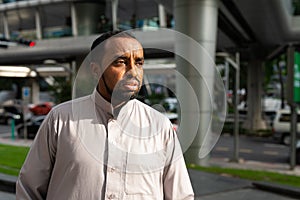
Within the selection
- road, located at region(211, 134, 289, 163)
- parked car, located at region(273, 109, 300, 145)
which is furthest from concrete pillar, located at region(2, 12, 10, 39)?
parked car, located at region(273, 109, 300, 145)

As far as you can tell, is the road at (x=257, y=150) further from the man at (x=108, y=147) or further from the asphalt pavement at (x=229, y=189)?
the man at (x=108, y=147)

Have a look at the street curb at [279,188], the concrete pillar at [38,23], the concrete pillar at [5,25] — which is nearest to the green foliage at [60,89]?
the concrete pillar at [38,23]

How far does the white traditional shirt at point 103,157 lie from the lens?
156cm

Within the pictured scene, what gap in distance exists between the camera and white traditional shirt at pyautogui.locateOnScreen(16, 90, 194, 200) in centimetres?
156

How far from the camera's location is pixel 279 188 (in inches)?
262

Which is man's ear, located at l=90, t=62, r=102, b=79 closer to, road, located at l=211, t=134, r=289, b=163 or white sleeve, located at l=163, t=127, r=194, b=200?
white sleeve, located at l=163, t=127, r=194, b=200

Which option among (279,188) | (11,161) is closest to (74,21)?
(11,161)

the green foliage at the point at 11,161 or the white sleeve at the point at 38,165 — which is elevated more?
the white sleeve at the point at 38,165

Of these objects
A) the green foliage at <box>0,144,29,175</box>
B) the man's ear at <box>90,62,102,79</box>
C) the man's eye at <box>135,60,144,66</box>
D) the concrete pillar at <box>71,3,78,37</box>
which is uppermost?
the concrete pillar at <box>71,3,78,37</box>

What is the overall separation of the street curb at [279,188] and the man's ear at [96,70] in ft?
18.6

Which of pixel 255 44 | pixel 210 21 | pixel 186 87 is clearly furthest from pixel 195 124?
pixel 255 44

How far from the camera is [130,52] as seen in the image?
4.94 ft

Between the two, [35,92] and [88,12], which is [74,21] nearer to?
[88,12]

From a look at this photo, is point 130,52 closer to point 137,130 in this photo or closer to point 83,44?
point 137,130
